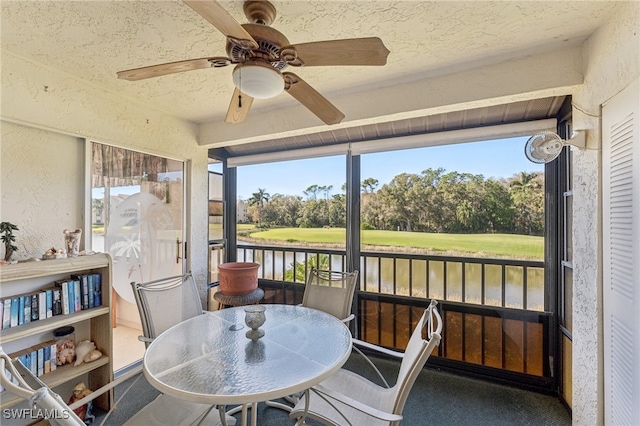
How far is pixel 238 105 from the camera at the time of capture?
1.75 meters

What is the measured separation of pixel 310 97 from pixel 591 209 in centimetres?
181

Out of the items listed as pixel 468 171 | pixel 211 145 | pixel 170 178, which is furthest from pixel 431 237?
pixel 170 178

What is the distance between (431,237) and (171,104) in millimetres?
2902

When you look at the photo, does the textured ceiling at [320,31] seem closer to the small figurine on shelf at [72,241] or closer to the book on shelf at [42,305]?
the small figurine on shelf at [72,241]

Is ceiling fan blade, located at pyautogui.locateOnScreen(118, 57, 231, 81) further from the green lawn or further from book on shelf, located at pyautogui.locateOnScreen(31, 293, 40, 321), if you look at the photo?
the green lawn

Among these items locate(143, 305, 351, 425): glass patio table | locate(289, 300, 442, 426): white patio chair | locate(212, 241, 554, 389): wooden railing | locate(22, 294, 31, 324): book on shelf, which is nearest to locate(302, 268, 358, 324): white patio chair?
locate(143, 305, 351, 425): glass patio table

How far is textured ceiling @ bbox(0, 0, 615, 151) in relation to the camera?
148 centimetres

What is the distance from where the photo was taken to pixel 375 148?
2996mm

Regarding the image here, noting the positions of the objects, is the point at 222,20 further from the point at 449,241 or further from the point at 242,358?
the point at 449,241

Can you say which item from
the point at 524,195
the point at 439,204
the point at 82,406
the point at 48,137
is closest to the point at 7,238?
the point at 48,137

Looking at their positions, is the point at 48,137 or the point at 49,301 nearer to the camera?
the point at 49,301

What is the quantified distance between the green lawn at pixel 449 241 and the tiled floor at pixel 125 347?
2041 millimetres

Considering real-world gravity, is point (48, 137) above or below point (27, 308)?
above

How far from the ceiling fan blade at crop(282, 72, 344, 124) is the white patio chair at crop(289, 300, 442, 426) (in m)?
1.30
